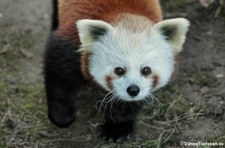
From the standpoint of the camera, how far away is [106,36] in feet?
12.0

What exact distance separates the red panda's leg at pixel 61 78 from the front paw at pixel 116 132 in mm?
241

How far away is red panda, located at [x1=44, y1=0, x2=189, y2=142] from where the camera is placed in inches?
141

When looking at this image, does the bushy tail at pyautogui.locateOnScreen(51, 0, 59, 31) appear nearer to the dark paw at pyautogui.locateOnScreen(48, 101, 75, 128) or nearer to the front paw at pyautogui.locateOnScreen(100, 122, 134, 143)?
the dark paw at pyautogui.locateOnScreen(48, 101, 75, 128)

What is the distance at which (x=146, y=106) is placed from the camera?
4375mm

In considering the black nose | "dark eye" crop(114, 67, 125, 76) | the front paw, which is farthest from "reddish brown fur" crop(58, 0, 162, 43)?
the front paw

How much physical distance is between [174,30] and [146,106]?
34.4 inches

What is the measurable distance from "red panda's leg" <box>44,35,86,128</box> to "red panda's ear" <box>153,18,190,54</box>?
1.86ft

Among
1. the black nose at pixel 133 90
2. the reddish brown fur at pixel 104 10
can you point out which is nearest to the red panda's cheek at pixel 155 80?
the black nose at pixel 133 90

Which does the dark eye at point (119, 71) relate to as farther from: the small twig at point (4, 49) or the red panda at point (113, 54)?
the small twig at point (4, 49)

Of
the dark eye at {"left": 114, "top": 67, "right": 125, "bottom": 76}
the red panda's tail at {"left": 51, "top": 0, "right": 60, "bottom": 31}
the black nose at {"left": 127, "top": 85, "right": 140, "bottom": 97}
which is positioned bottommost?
the red panda's tail at {"left": 51, "top": 0, "right": 60, "bottom": 31}

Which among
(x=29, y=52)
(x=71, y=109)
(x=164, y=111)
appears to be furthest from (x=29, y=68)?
(x=164, y=111)

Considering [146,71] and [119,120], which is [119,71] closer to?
[146,71]

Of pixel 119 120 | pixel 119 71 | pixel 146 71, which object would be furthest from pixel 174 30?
pixel 119 120

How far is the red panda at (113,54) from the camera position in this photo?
3.58 metres
